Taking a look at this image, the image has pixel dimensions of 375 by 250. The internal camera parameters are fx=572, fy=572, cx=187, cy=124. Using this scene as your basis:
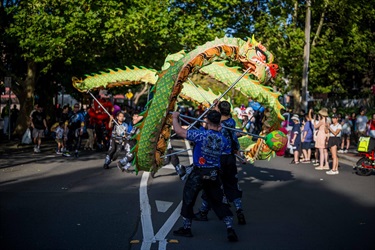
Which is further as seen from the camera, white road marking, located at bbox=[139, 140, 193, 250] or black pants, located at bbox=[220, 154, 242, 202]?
black pants, located at bbox=[220, 154, 242, 202]

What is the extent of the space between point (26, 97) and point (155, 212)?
63.3 feet

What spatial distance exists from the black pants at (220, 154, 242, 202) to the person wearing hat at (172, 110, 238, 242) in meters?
1.12

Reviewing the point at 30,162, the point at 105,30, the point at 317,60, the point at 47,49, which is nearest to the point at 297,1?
the point at 317,60

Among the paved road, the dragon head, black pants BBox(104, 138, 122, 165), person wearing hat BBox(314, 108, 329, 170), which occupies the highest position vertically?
the dragon head

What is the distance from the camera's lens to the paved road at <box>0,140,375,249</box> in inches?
289

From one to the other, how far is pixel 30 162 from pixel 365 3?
24.7m

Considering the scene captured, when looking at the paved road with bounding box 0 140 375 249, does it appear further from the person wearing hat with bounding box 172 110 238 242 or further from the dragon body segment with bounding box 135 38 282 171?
the dragon body segment with bounding box 135 38 282 171

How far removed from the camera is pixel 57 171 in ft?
48.4

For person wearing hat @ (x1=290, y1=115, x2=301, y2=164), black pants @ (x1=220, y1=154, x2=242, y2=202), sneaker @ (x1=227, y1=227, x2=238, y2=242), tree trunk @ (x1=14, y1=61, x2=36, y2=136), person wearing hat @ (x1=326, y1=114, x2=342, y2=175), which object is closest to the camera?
sneaker @ (x1=227, y1=227, x2=238, y2=242)

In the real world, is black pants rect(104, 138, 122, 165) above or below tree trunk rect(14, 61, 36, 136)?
below

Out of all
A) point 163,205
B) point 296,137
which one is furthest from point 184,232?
point 296,137

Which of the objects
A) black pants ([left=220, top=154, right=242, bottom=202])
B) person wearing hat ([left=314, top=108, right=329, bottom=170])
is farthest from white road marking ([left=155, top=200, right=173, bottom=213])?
person wearing hat ([left=314, top=108, right=329, bottom=170])

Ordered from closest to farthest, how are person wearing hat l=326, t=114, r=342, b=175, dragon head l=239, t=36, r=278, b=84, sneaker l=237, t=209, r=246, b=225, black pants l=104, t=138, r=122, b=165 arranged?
sneaker l=237, t=209, r=246, b=225, dragon head l=239, t=36, r=278, b=84, black pants l=104, t=138, r=122, b=165, person wearing hat l=326, t=114, r=342, b=175

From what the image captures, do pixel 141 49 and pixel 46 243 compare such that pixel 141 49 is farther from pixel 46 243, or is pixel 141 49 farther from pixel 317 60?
pixel 46 243
